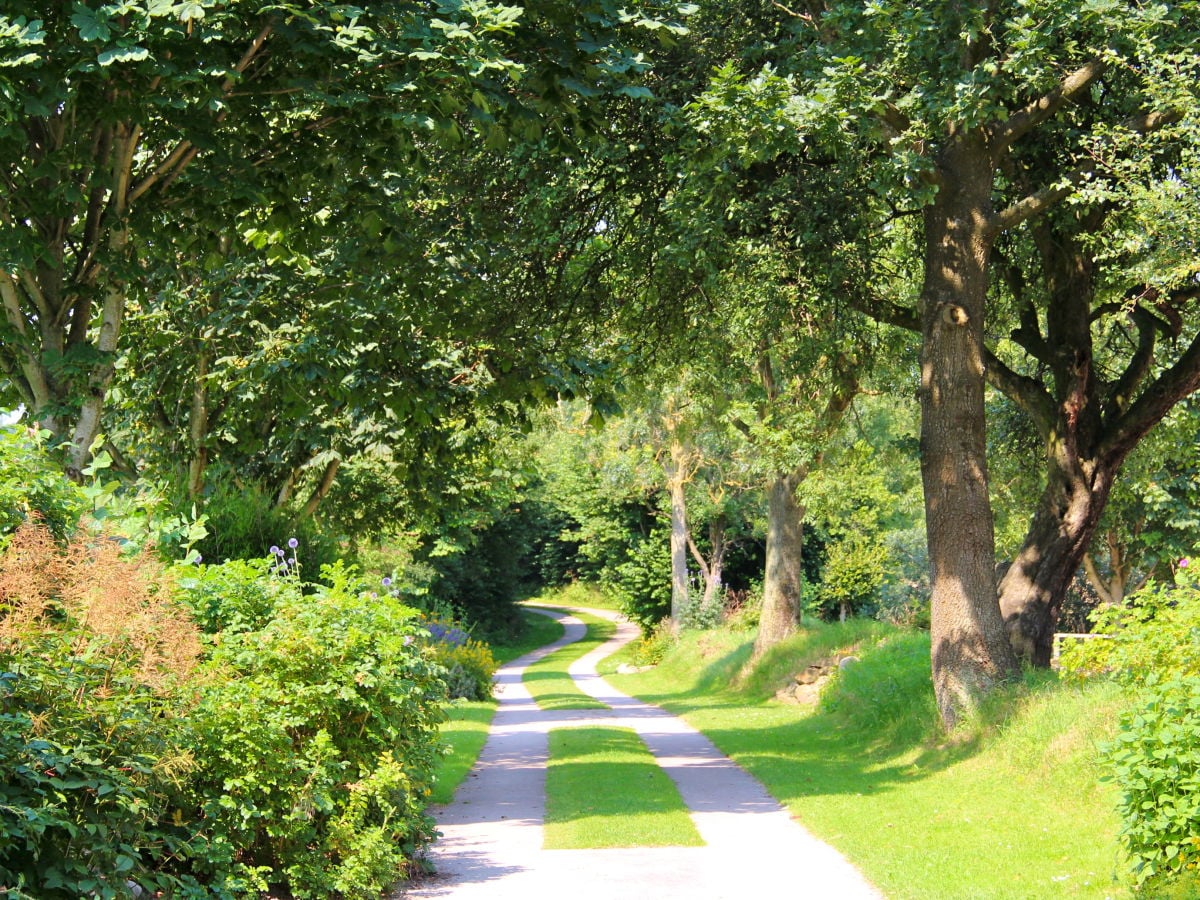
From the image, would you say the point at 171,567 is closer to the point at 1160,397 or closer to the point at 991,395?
the point at 1160,397

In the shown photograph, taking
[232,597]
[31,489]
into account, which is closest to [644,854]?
[232,597]

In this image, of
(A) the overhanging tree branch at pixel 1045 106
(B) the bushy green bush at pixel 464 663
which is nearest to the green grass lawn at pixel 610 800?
(A) the overhanging tree branch at pixel 1045 106

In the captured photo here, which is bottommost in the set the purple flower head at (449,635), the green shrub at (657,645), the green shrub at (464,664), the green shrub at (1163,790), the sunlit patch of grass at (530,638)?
the sunlit patch of grass at (530,638)

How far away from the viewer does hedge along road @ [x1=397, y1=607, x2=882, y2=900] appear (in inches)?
Result: 325

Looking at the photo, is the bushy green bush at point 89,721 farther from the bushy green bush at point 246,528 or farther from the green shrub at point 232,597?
the bushy green bush at point 246,528

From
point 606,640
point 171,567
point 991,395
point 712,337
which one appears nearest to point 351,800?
point 171,567

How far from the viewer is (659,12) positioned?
10680 millimetres

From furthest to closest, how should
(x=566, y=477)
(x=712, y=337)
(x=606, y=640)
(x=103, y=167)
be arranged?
(x=606, y=640) < (x=566, y=477) < (x=712, y=337) < (x=103, y=167)

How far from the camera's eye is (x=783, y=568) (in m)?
26.1

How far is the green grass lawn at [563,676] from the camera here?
27.3m

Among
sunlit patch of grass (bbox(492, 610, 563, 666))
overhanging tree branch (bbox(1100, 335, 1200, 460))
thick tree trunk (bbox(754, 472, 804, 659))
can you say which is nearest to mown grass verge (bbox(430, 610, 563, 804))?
thick tree trunk (bbox(754, 472, 804, 659))

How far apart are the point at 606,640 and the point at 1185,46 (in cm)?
4987

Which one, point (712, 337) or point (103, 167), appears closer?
point (103, 167)

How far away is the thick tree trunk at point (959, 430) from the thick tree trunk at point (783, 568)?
11827 millimetres
